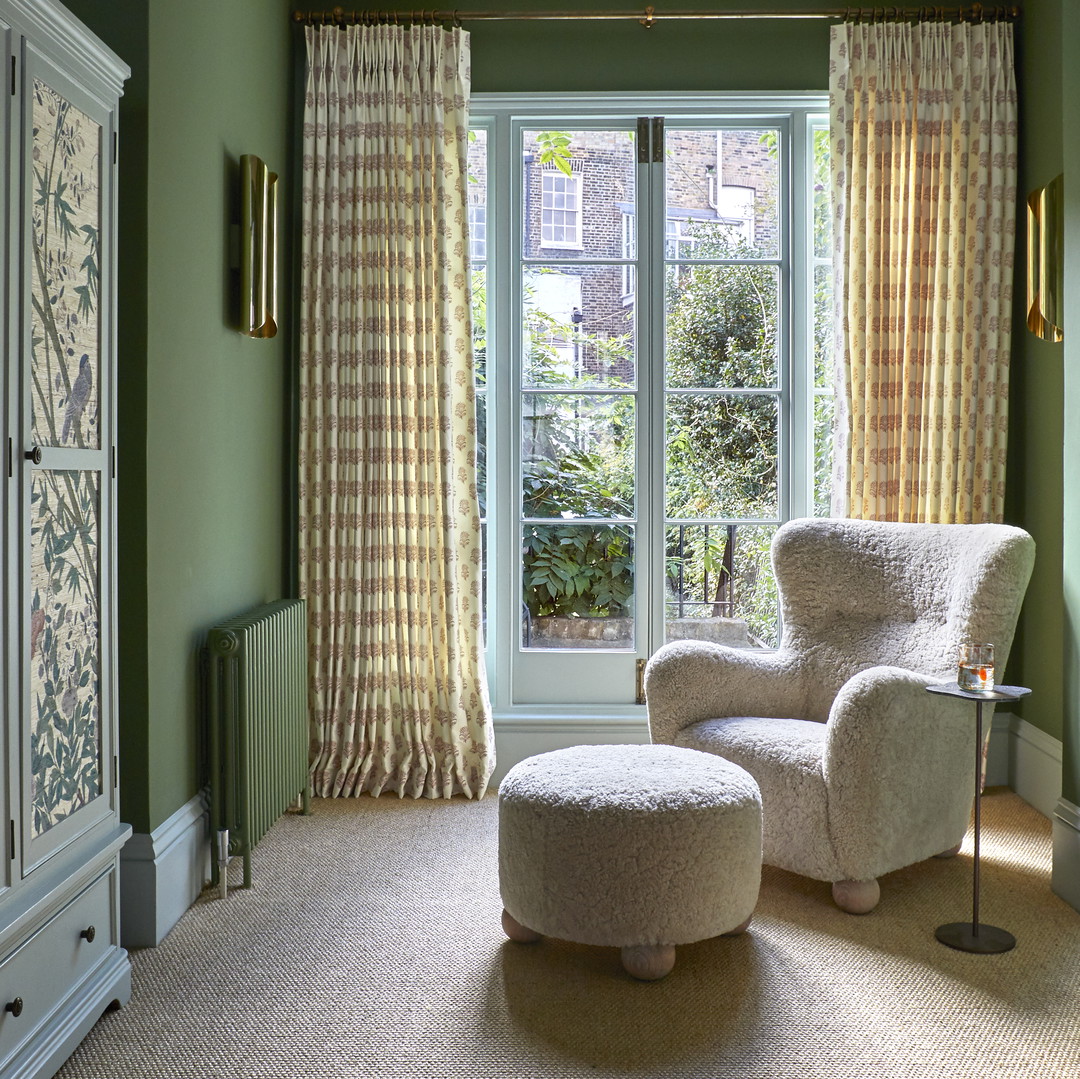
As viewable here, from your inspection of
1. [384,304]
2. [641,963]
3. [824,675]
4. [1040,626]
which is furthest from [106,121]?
[1040,626]

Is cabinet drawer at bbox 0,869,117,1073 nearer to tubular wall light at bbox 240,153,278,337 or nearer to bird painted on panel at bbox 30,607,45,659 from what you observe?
bird painted on panel at bbox 30,607,45,659

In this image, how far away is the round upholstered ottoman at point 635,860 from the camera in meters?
2.07

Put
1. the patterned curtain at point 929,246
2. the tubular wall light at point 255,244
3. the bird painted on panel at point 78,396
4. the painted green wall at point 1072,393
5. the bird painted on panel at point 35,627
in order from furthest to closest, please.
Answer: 1. the patterned curtain at point 929,246
2. the tubular wall light at point 255,244
3. the painted green wall at point 1072,393
4. the bird painted on panel at point 78,396
5. the bird painted on panel at point 35,627

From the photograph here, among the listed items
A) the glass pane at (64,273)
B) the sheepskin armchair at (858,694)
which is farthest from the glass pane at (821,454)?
the glass pane at (64,273)

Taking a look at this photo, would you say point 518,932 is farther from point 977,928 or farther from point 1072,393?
point 1072,393

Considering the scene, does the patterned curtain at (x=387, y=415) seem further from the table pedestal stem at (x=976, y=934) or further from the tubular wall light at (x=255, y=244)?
the table pedestal stem at (x=976, y=934)

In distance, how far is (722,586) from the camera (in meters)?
3.71

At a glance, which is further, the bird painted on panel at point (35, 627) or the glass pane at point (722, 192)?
the glass pane at point (722, 192)

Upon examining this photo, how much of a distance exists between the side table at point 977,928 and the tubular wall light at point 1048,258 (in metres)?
1.50

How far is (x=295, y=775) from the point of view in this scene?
122 inches

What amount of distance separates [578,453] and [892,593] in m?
1.25

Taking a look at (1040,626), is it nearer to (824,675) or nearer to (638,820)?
(824,675)

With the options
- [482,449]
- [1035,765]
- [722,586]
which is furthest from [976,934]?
[482,449]

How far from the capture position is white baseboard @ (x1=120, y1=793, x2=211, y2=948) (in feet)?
7.50
